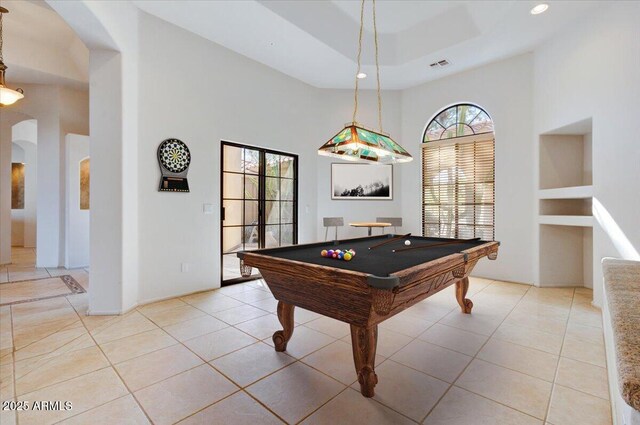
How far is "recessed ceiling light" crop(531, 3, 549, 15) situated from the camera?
359cm

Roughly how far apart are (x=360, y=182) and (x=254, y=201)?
7.44ft

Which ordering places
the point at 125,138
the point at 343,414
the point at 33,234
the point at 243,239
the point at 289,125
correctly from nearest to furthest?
the point at 343,414 < the point at 125,138 < the point at 243,239 < the point at 289,125 < the point at 33,234

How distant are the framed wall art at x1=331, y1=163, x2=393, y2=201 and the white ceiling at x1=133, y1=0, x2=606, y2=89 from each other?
→ 5.89 feet

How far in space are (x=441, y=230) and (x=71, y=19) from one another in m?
6.02

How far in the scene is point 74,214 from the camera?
5.84m

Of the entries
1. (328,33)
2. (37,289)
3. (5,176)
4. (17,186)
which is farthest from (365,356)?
(17,186)

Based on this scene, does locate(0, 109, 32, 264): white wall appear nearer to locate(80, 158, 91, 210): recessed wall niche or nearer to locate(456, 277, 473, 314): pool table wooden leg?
locate(80, 158, 91, 210): recessed wall niche

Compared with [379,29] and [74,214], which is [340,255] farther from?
[74,214]

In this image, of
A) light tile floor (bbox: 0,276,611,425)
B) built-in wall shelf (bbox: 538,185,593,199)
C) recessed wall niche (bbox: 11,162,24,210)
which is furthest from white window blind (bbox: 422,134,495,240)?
recessed wall niche (bbox: 11,162,24,210)

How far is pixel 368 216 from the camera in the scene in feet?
19.8

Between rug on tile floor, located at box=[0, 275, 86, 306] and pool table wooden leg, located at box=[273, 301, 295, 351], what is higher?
pool table wooden leg, located at box=[273, 301, 295, 351]

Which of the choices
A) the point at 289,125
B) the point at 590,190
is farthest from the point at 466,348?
the point at 289,125

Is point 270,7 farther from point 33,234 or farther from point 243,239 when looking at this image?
point 33,234

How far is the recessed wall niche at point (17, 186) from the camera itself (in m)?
8.71
